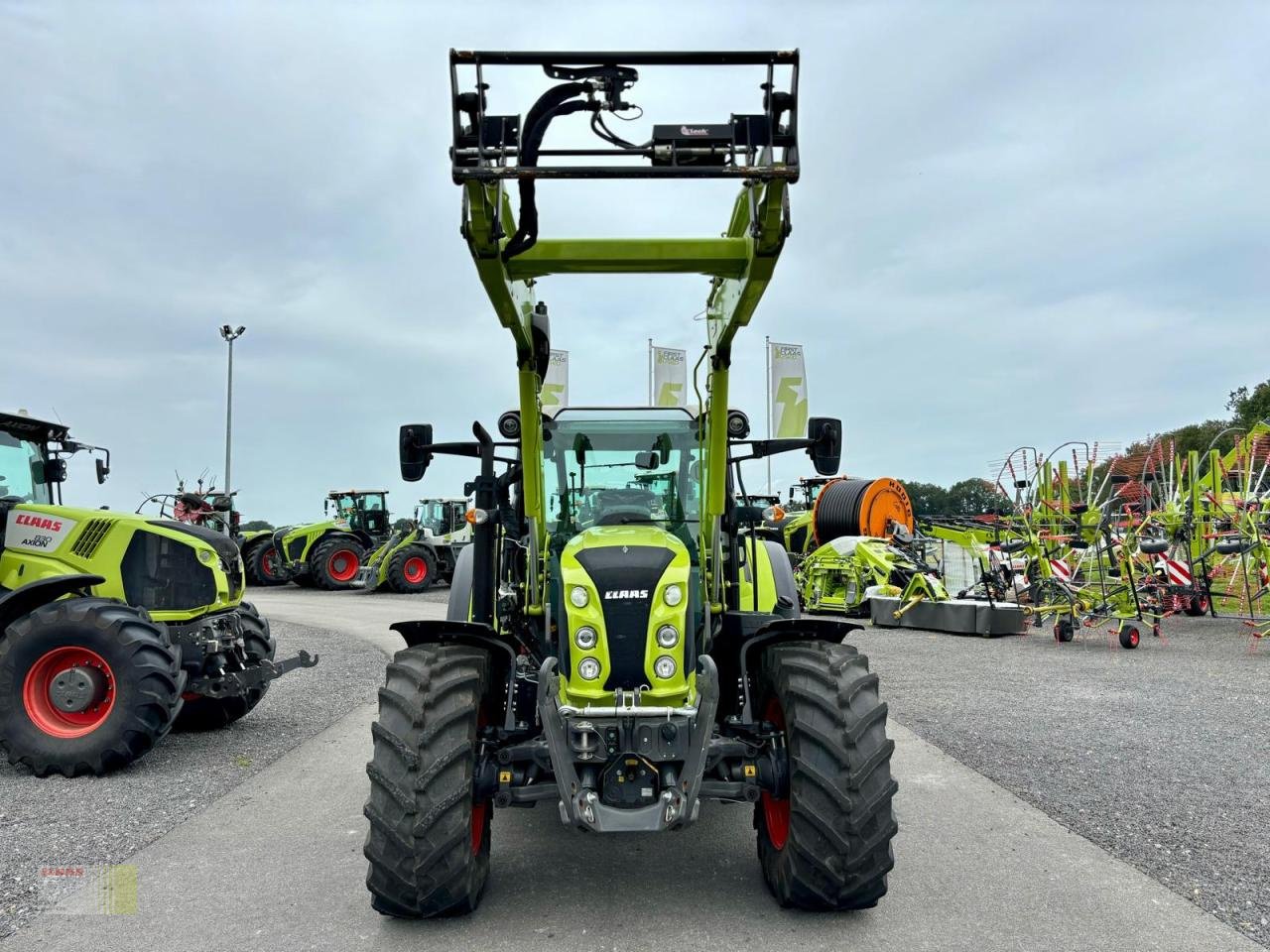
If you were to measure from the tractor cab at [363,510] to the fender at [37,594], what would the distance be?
21.8 metres

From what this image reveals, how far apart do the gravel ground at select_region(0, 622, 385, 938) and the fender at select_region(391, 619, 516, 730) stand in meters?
1.80

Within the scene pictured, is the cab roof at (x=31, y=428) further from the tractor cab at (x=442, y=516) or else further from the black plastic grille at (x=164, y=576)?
the tractor cab at (x=442, y=516)

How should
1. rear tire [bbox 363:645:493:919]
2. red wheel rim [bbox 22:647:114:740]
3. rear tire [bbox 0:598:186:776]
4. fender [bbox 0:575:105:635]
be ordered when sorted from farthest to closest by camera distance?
fender [bbox 0:575:105:635], red wheel rim [bbox 22:647:114:740], rear tire [bbox 0:598:186:776], rear tire [bbox 363:645:493:919]

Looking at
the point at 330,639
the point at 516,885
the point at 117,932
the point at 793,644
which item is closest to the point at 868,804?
the point at 793,644

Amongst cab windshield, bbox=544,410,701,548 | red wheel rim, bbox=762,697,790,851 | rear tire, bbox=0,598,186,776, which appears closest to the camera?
red wheel rim, bbox=762,697,790,851

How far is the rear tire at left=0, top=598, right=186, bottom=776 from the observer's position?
6.49 meters

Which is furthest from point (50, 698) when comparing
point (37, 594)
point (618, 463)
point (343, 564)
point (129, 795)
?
point (343, 564)

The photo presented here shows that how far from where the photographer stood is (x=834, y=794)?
378cm

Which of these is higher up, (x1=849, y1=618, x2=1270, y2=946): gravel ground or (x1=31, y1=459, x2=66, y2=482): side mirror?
(x1=31, y1=459, x2=66, y2=482): side mirror

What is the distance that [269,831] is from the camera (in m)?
5.30

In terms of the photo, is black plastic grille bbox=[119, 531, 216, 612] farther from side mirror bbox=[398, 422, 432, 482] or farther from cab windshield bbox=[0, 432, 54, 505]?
side mirror bbox=[398, 422, 432, 482]

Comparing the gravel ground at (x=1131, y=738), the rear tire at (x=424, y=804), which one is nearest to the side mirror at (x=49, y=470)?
the rear tire at (x=424, y=804)

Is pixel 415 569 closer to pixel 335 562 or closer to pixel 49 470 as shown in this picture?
pixel 335 562

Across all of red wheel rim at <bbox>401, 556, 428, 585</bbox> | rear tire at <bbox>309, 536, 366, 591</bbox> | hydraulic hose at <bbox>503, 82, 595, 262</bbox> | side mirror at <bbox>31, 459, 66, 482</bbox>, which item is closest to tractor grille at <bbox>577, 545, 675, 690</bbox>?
hydraulic hose at <bbox>503, 82, 595, 262</bbox>
